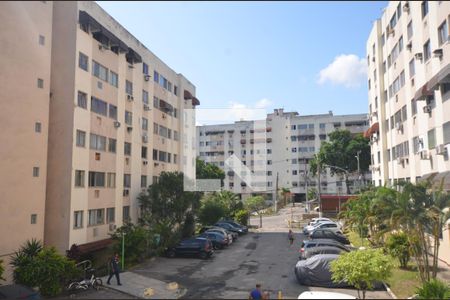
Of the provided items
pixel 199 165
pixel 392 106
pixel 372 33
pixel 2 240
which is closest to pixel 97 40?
pixel 2 240

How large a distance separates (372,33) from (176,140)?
23.3m

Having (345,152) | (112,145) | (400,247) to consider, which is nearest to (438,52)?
(400,247)

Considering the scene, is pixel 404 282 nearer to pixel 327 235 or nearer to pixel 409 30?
pixel 327 235

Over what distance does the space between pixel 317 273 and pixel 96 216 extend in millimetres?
15083

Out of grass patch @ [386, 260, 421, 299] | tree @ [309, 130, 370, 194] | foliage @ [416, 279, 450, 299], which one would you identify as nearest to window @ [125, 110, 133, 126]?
grass patch @ [386, 260, 421, 299]

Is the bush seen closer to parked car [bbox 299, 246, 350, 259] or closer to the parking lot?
the parking lot

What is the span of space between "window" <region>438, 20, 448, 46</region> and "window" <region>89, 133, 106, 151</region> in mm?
21842

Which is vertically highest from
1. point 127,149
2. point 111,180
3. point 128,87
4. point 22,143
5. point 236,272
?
A: point 128,87

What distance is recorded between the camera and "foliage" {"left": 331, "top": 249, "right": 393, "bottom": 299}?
571 inches

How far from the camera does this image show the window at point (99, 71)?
1032 inches

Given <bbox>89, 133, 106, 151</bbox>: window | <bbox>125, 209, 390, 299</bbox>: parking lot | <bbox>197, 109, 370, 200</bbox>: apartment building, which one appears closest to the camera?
<bbox>125, 209, 390, 299</bbox>: parking lot

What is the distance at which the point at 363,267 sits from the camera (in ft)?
47.7

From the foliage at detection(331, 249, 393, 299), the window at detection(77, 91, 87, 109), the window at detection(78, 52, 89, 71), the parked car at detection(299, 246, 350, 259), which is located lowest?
the parked car at detection(299, 246, 350, 259)

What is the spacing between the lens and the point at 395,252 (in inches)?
846
